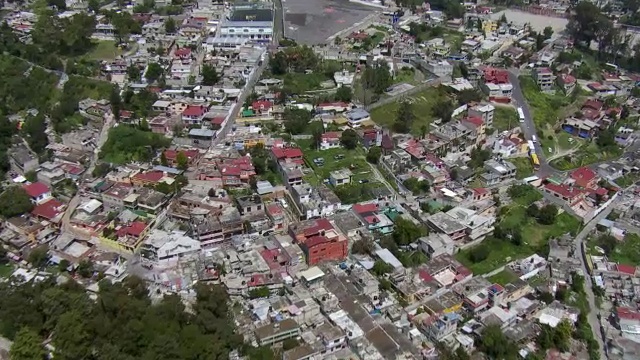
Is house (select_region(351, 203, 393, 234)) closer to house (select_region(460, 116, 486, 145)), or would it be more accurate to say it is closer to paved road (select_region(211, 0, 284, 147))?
house (select_region(460, 116, 486, 145))

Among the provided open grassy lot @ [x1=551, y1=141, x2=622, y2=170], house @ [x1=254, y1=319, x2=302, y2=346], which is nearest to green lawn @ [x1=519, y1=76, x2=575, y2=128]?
open grassy lot @ [x1=551, y1=141, x2=622, y2=170]

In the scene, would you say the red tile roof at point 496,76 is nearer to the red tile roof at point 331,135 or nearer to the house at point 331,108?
the house at point 331,108

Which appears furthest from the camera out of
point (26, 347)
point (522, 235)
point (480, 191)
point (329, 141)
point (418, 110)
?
point (418, 110)

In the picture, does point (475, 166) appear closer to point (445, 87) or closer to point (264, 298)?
point (445, 87)

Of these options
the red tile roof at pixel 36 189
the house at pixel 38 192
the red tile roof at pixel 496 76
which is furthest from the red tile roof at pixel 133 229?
the red tile roof at pixel 496 76

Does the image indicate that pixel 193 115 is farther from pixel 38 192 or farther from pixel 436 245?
pixel 436 245

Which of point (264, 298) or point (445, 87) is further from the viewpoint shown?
point (445, 87)

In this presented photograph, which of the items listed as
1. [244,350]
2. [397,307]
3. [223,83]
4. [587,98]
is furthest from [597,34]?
[244,350]

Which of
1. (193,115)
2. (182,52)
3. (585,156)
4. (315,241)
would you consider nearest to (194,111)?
(193,115)
